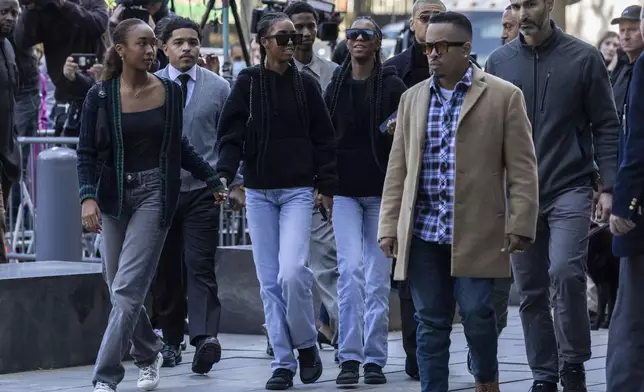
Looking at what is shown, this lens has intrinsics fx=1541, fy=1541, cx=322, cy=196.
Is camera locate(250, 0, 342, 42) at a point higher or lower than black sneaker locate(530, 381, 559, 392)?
higher

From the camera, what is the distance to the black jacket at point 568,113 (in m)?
8.17

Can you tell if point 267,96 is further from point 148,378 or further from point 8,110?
point 8,110

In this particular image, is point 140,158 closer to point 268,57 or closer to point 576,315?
point 268,57

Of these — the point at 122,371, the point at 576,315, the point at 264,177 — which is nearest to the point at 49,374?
the point at 122,371

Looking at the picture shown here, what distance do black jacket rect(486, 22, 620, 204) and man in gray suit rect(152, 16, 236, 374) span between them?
2.37 meters

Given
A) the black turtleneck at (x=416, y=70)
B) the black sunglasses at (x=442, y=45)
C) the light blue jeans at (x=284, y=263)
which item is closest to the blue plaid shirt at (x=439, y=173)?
the black sunglasses at (x=442, y=45)

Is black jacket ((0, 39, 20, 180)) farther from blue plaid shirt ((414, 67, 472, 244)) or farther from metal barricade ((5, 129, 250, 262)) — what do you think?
blue plaid shirt ((414, 67, 472, 244))

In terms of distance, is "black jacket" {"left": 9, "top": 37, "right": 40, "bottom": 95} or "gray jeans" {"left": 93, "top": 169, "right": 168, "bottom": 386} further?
"black jacket" {"left": 9, "top": 37, "right": 40, "bottom": 95}

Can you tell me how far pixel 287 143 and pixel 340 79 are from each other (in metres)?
0.65

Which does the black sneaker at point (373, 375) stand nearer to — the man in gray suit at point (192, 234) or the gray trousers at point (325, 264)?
the man in gray suit at point (192, 234)

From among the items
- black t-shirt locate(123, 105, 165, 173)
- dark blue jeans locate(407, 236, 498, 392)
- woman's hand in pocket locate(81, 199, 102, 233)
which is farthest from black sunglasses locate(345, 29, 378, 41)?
dark blue jeans locate(407, 236, 498, 392)

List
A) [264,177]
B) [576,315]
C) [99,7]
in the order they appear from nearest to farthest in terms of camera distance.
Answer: [576,315] → [264,177] → [99,7]

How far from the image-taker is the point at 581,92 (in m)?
8.23

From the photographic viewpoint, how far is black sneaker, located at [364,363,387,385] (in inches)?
352
